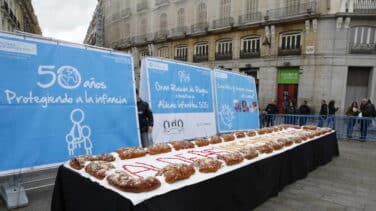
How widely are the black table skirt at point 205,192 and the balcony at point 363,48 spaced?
52.4ft

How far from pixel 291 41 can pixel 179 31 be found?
11.3 metres

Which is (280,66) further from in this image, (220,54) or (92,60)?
(92,60)

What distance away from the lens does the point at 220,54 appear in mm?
21750

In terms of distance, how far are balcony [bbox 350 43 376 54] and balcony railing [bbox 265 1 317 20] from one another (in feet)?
11.9

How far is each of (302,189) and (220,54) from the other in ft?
61.3

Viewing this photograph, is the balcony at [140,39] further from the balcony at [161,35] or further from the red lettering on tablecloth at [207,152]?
the red lettering on tablecloth at [207,152]

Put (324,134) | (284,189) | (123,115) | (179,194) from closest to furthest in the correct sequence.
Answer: (179,194), (284,189), (123,115), (324,134)

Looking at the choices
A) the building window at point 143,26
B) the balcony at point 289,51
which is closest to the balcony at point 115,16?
the building window at point 143,26

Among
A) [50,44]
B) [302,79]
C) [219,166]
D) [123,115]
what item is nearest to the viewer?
[219,166]

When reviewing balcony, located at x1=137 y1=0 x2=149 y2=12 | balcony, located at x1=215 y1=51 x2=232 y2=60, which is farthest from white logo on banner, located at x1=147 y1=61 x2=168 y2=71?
balcony, located at x1=137 y1=0 x2=149 y2=12

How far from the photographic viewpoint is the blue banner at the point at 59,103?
10.6ft

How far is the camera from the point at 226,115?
7414mm

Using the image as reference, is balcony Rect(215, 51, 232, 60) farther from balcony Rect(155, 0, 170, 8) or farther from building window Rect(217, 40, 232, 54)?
balcony Rect(155, 0, 170, 8)

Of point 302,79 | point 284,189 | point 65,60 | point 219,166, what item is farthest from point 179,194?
point 302,79
